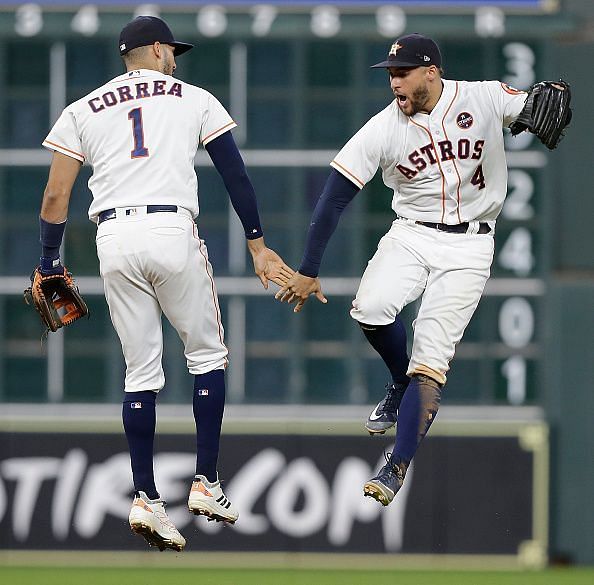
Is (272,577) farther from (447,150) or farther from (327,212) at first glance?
(447,150)

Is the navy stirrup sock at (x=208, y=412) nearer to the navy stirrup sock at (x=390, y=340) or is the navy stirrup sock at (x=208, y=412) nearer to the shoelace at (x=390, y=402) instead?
the navy stirrup sock at (x=390, y=340)

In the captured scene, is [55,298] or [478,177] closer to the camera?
[478,177]

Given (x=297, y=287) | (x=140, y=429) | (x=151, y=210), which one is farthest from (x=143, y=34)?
(x=140, y=429)

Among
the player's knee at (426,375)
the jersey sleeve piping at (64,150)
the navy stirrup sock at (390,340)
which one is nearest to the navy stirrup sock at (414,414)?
the player's knee at (426,375)

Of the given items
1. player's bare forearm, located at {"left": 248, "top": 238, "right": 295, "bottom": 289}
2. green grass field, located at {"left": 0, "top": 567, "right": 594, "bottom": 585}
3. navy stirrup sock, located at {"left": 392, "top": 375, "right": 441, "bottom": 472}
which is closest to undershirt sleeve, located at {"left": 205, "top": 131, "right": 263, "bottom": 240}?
player's bare forearm, located at {"left": 248, "top": 238, "right": 295, "bottom": 289}

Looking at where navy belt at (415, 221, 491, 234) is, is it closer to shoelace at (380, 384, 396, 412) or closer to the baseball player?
the baseball player

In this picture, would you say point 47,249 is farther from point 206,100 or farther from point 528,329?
point 528,329

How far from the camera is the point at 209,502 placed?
7.95m

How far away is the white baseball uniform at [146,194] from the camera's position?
784 centimetres

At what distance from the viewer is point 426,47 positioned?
7953 millimetres

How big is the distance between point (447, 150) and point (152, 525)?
1989 millimetres

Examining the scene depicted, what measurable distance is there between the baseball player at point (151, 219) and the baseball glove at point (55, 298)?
277mm

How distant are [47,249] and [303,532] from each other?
20.5 feet

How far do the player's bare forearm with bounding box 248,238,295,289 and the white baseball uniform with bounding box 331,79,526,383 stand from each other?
354 mm
